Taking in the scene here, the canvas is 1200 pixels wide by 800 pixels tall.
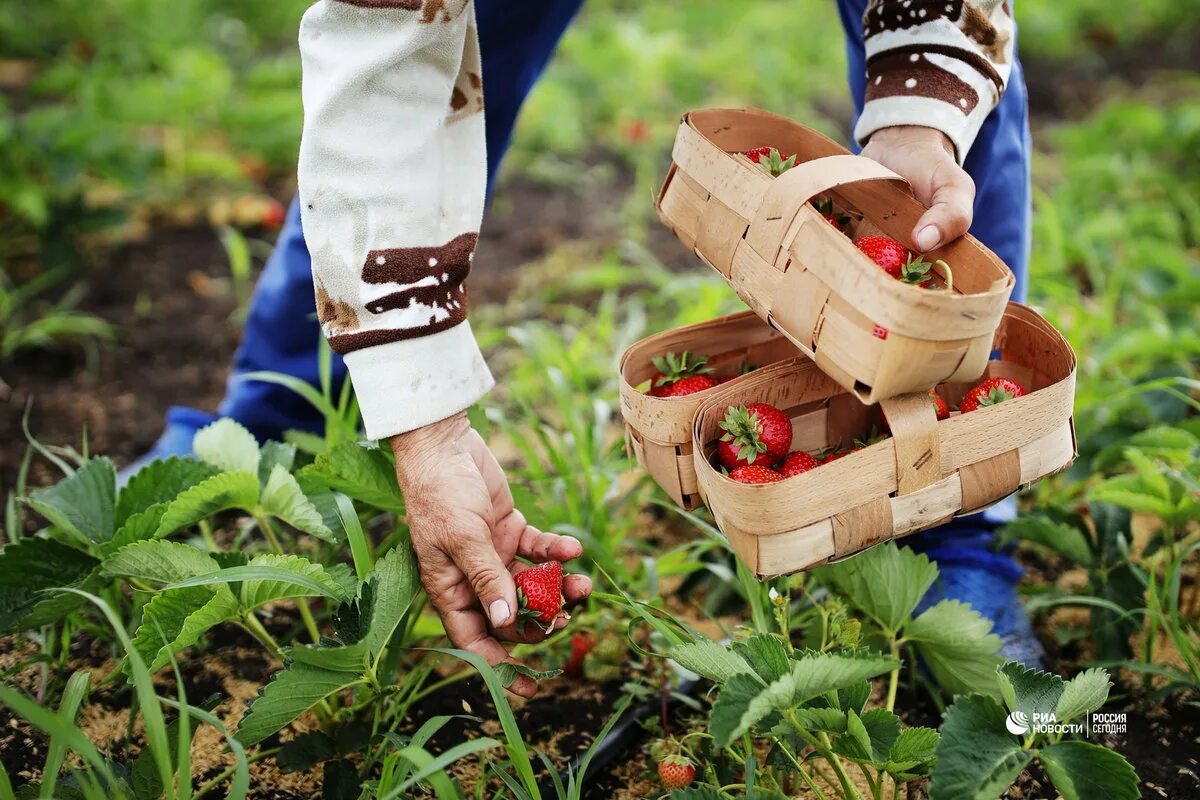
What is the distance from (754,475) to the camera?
43.1 inches

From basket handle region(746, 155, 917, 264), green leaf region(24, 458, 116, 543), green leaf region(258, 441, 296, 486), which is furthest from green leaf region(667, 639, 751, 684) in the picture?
green leaf region(24, 458, 116, 543)

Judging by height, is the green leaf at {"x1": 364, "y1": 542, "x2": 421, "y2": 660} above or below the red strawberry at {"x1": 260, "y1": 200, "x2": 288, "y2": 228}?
above

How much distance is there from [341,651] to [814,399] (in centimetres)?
60

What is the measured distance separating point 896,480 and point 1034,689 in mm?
260

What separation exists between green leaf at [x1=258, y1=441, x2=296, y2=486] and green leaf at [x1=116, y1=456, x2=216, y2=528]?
0.23ft

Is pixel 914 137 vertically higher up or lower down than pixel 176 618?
higher up

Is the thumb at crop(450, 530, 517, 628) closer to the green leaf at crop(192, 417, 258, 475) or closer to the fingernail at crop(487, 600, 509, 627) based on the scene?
the fingernail at crop(487, 600, 509, 627)

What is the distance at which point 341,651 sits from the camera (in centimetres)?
105

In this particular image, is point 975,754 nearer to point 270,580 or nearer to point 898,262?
point 898,262

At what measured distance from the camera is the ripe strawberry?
46.4 inches

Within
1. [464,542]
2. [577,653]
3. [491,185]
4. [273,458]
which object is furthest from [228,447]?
[491,185]

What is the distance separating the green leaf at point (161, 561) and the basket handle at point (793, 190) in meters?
0.70

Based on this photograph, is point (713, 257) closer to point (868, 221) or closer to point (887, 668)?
point (868, 221)

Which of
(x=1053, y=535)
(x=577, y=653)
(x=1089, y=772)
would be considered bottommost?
(x=577, y=653)
